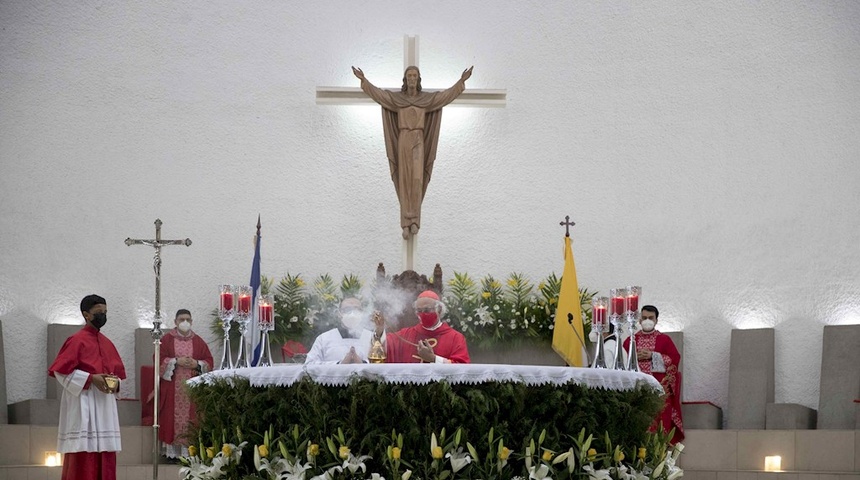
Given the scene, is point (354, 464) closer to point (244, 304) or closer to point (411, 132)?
point (244, 304)

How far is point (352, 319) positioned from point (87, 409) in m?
2.22

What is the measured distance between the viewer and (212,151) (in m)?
11.8

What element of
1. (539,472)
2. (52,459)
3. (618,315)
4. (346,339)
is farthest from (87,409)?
(539,472)

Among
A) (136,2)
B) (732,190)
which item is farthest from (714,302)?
(136,2)

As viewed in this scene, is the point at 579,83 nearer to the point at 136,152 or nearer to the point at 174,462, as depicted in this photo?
the point at 136,152

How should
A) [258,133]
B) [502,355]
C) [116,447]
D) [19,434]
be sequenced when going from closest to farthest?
[116,447] → [19,434] → [502,355] → [258,133]

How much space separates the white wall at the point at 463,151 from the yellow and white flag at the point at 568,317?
1.81 meters

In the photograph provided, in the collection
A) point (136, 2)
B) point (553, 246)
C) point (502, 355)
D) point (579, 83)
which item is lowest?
point (502, 355)

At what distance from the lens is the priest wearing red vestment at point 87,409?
350 inches

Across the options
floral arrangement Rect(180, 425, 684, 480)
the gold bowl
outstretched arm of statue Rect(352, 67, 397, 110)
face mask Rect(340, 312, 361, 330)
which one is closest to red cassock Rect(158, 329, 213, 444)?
the gold bowl

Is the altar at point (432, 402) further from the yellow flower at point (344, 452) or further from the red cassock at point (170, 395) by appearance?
the red cassock at point (170, 395)

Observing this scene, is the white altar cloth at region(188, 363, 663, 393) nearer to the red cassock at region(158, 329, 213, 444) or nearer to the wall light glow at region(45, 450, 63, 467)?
the red cassock at region(158, 329, 213, 444)

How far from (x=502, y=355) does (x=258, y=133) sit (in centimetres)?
343

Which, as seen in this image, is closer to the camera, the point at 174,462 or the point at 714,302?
the point at 174,462
